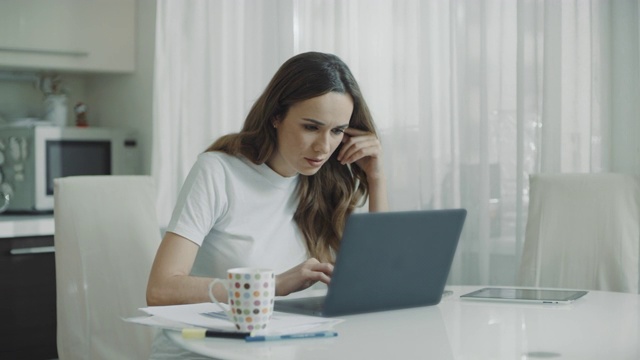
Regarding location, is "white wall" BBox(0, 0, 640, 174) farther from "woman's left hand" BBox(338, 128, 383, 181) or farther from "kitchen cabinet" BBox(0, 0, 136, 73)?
"woman's left hand" BBox(338, 128, 383, 181)

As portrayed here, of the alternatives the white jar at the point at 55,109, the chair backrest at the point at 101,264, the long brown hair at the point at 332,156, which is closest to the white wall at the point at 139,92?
the white jar at the point at 55,109

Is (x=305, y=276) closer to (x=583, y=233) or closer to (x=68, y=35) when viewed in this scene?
(x=583, y=233)

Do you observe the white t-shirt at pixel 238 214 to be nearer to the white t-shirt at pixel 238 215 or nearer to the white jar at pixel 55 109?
the white t-shirt at pixel 238 215

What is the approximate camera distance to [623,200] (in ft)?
8.18

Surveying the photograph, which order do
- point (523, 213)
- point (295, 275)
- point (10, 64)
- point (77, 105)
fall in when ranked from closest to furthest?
point (295, 275) → point (523, 213) → point (10, 64) → point (77, 105)

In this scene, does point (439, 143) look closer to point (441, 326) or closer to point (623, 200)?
point (623, 200)

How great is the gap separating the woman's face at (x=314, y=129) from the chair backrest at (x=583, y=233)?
2.47 ft

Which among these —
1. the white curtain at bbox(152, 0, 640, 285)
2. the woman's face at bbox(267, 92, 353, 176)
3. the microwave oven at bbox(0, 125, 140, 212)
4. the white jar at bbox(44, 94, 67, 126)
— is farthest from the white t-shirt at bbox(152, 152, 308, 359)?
the white jar at bbox(44, 94, 67, 126)

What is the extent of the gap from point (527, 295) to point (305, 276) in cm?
53

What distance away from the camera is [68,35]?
391cm

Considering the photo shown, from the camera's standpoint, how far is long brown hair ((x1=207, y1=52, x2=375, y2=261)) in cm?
212

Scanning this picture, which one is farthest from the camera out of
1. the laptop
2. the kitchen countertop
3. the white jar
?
the white jar

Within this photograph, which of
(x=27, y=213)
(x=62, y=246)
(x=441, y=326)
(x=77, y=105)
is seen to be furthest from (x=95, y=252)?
(x=77, y=105)

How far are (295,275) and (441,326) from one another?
1.02 feet
